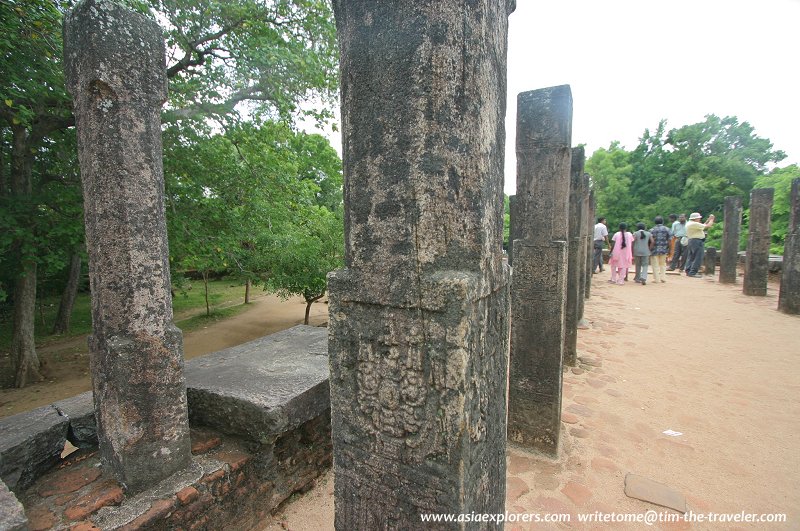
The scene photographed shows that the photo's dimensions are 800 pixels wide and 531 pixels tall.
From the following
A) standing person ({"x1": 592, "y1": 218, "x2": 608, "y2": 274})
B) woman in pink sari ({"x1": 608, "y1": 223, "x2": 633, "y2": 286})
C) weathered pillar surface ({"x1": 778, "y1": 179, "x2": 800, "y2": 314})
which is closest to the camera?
weathered pillar surface ({"x1": 778, "y1": 179, "x2": 800, "y2": 314})

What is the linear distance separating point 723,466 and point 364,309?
143 inches

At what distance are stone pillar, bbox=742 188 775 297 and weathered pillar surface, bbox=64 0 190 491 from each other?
511 inches

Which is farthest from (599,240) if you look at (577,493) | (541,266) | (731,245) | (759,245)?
(577,493)

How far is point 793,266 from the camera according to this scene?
8.09 meters

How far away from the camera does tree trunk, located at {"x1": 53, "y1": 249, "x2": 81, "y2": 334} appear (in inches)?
331

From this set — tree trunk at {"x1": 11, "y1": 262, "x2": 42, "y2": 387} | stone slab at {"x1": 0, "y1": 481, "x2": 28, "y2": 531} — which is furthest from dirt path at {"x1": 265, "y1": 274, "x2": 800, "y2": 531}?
tree trunk at {"x1": 11, "y1": 262, "x2": 42, "y2": 387}

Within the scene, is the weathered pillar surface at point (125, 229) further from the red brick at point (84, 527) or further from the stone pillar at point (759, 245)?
the stone pillar at point (759, 245)

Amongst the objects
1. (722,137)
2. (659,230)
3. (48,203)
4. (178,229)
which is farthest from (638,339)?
(722,137)

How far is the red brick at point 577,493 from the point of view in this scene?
9.18 feet

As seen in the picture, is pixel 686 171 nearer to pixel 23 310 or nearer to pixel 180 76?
pixel 180 76

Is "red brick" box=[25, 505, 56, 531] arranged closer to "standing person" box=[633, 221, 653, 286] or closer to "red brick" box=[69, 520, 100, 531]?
"red brick" box=[69, 520, 100, 531]

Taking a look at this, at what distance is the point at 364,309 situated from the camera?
1373 millimetres

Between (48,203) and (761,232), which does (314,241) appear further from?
(761,232)

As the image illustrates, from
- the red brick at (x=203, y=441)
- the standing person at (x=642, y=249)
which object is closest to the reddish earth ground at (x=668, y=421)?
the red brick at (x=203, y=441)
